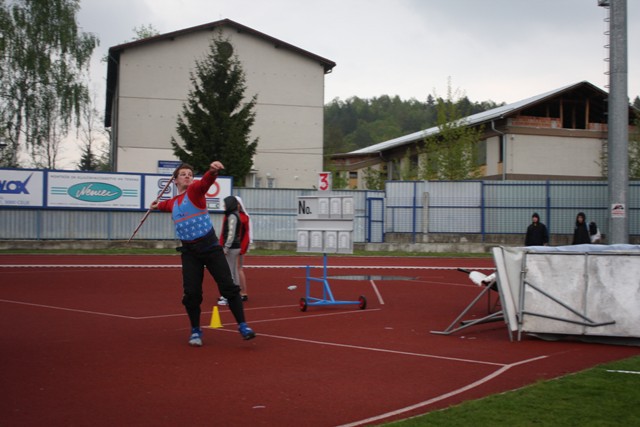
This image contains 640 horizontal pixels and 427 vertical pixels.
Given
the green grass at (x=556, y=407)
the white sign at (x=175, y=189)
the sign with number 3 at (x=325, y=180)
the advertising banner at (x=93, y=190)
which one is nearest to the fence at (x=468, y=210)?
the white sign at (x=175, y=189)

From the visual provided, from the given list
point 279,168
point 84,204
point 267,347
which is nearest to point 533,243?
point 267,347

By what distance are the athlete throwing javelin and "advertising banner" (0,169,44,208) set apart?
23.4 meters

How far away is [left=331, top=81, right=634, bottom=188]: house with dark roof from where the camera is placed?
48.0 meters

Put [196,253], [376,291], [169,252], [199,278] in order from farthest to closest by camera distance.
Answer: [169,252], [376,291], [199,278], [196,253]

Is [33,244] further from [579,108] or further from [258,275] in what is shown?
[579,108]

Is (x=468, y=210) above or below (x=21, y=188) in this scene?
below

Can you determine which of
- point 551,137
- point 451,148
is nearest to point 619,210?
point 451,148

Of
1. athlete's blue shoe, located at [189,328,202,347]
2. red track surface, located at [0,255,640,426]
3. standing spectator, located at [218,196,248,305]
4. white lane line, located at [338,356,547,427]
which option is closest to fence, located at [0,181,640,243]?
red track surface, located at [0,255,640,426]

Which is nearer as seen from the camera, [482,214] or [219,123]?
[482,214]

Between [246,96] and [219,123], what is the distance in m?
8.59

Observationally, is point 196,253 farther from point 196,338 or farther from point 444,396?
point 444,396

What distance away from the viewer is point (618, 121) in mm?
18844

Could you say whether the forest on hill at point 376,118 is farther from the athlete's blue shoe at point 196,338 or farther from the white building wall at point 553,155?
the athlete's blue shoe at point 196,338

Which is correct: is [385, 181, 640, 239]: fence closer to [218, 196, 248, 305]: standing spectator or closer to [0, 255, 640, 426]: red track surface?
[0, 255, 640, 426]: red track surface
